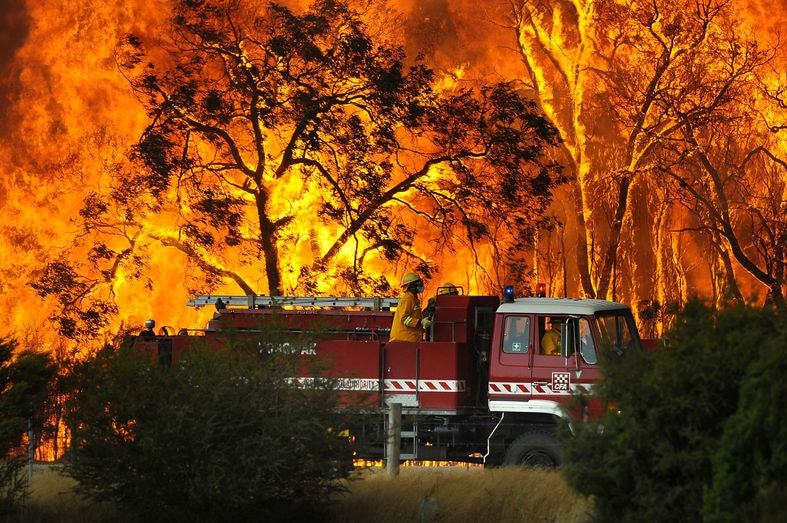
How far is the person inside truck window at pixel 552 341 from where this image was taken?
16.1 metres

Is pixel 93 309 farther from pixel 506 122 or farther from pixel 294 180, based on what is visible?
pixel 506 122

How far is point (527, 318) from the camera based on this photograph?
53.3 ft

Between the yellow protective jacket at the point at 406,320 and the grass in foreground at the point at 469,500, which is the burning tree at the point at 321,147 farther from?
the grass in foreground at the point at 469,500

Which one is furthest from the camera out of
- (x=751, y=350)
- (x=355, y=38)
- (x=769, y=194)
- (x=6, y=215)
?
(x=6, y=215)

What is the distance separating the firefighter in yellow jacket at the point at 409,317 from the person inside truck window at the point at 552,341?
163 centimetres

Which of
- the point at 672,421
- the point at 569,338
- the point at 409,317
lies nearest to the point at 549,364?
the point at 569,338

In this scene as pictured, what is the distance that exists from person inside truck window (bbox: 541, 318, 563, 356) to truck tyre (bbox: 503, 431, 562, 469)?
0.96 metres

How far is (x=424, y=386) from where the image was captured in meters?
16.8

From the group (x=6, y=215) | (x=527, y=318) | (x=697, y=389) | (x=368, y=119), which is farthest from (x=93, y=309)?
(x=697, y=389)

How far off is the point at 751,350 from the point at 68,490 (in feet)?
23.6

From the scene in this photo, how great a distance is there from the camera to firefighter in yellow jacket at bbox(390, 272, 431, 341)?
55.8 feet

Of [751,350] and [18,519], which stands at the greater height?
[751,350]

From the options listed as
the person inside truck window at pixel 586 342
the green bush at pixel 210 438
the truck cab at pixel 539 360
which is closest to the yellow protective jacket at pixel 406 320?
the truck cab at pixel 539 360

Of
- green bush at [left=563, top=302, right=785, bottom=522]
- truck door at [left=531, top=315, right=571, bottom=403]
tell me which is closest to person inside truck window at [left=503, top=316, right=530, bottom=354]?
truck door at [left=531, top=315, right=571, bottom=403]
